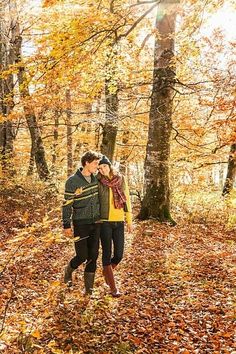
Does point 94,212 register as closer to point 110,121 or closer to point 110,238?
point 110,238

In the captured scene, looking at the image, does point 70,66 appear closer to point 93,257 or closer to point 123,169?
point 93,257

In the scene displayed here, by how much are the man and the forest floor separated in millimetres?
494

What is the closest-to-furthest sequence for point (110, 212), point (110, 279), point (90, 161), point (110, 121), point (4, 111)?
point (90, 161), point (110, 212), point (110, 279), point (110, 121), point (4, 111)

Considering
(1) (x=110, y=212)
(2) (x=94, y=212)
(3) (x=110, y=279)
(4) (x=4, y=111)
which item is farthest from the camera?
(4) (x=4, y=111)

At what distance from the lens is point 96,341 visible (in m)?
4.88

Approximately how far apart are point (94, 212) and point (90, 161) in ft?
2.45

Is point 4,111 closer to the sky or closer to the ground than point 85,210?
closer to the sky

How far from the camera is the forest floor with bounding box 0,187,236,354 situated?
456cm

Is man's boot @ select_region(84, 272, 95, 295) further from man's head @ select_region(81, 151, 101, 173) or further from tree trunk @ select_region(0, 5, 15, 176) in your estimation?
tree trunk @ select_region(0, 5, 15, 176)

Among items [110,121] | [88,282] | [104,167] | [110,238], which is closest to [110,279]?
[88,282]

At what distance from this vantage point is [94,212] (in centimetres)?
583

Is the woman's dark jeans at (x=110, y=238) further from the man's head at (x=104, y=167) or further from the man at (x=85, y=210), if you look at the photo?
the man's head at (x=104, y=167)

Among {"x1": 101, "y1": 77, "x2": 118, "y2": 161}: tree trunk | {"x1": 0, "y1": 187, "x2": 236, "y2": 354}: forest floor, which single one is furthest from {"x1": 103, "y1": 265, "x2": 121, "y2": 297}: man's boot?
{"x1": 101, "y1": 77, "x2": 118, "y2": 161}: tree trunk

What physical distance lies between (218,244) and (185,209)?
362cm
